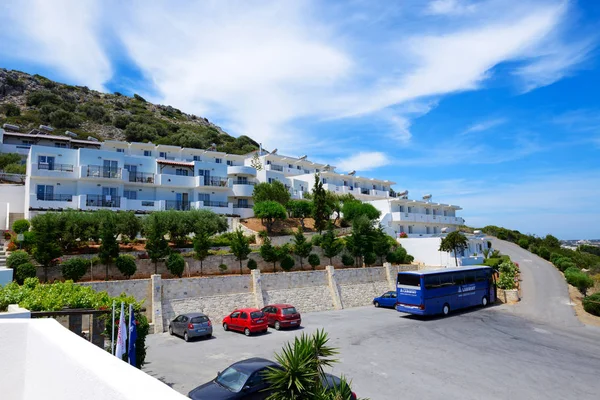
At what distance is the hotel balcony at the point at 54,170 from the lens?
128 ft

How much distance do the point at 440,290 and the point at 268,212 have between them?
2472 centimetres

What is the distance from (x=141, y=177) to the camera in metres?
46.3

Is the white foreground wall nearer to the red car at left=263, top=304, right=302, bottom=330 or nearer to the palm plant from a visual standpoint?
the palm plant

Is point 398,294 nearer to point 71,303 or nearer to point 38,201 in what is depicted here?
point 71,303

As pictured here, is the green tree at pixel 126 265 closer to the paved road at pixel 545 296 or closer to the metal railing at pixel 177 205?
the metal railing at pixel 177 205

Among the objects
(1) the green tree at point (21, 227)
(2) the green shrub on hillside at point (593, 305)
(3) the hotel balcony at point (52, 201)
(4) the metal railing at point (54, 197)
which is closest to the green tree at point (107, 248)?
(1) the green tree at point (21, 227)

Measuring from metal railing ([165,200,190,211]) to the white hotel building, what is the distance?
4.6 inches

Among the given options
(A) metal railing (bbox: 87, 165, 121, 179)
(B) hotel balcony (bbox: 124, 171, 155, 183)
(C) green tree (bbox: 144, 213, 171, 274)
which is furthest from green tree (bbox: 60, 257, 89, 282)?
(B) hotel balcony (bbox: 124, 171, 155, 183)

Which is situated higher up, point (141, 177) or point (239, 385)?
point (141, 177)

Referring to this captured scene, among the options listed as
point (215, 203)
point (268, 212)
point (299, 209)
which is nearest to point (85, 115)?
point (215, 203)

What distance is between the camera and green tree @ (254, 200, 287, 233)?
47.7m

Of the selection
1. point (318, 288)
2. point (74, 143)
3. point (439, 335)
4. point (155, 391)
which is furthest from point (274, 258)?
point (74, 143)

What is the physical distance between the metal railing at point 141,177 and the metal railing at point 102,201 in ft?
12.1

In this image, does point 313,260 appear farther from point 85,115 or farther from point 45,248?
point 85,115
